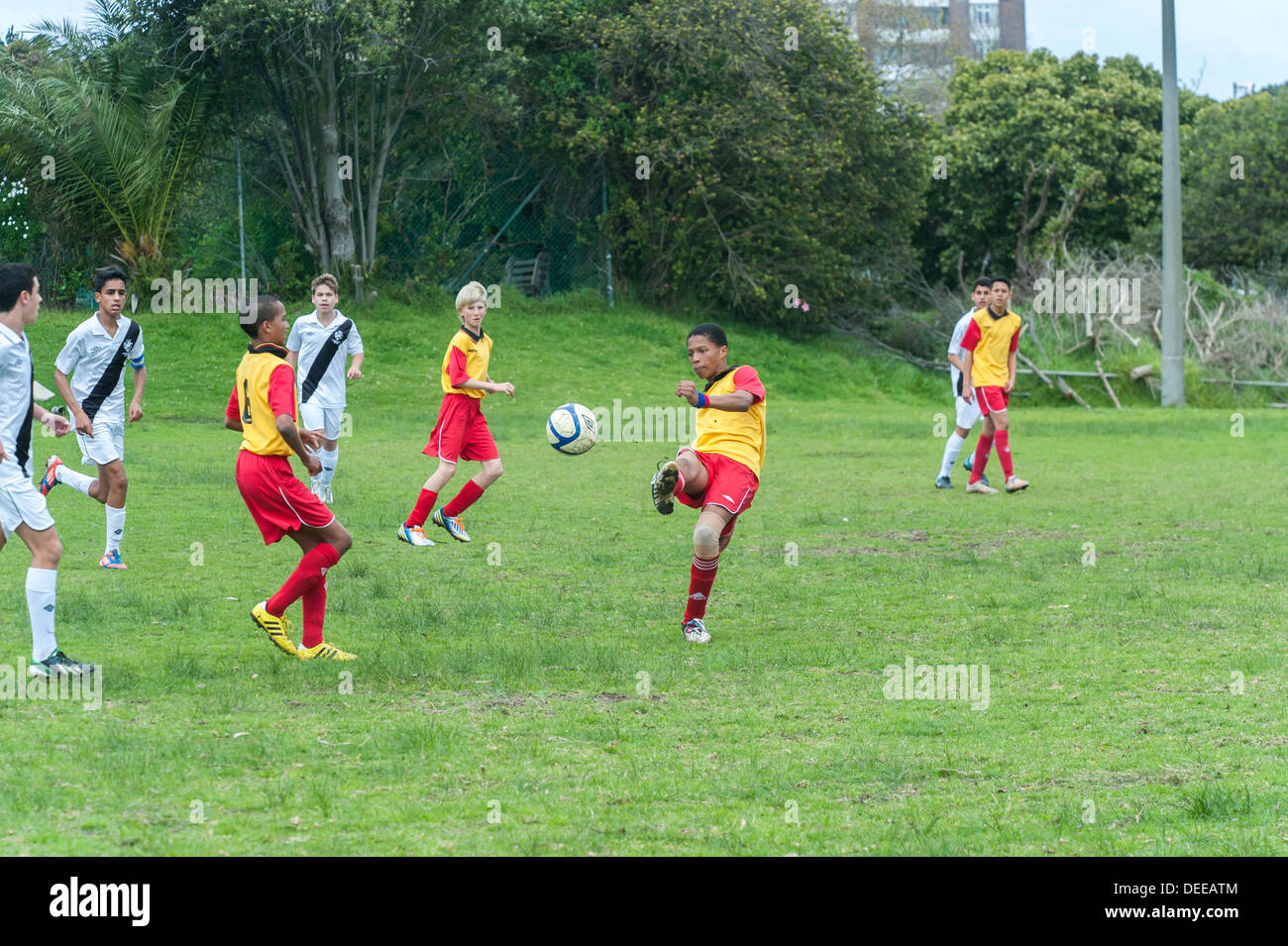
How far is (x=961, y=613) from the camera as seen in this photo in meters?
8.35

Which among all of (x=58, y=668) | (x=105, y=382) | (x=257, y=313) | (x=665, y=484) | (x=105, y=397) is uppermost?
(x=257, y=313)

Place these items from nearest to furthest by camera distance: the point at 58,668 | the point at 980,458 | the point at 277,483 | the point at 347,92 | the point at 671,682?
the point at 58,668, the point at 671,682, the point at 277,483, the point at 980,458, the point at 347,92

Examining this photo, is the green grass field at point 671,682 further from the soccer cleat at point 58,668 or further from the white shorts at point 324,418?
the white shorts at point 324,418

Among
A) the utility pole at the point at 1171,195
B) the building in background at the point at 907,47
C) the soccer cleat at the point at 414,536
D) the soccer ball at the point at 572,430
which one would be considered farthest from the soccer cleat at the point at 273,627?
the building in background at the point at 907,47

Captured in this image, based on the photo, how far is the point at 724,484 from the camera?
777cm

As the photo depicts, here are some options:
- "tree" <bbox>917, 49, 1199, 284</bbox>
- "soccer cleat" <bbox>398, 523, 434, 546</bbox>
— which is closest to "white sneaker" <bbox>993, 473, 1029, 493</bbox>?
"soccer cleat" <bbox>398, 523, 434, 546</bbox>

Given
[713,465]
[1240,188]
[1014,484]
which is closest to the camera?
[713,465]

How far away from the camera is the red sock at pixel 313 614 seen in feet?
23.2

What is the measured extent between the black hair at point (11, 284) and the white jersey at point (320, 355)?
18.5 feet

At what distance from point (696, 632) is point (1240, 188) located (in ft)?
99.5

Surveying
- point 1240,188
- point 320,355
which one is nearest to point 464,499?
point 320,355

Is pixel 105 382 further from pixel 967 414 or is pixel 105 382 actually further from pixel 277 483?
pixel 967 414

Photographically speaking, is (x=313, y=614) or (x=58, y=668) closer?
(x=58, y=668)
